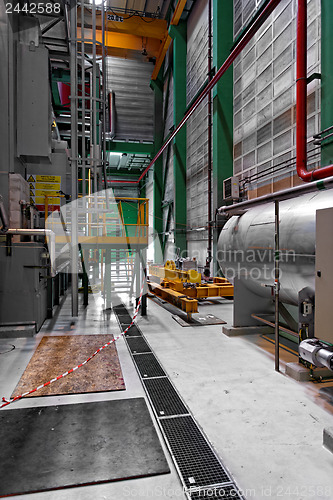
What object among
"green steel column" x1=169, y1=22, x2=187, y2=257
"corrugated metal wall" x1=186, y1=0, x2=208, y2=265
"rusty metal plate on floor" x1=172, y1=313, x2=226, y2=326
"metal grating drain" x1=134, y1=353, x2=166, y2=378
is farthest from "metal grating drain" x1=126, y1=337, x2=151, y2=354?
"green steel column" x1=169, y1=22, x2=187, y2=257

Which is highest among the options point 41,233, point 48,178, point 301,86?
point 301,86

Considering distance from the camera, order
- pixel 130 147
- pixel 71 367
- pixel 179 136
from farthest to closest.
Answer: pixel 130 147 < pixel 179 136 < pixel 71 367

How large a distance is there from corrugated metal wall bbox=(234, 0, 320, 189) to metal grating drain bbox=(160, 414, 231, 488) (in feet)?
18.3

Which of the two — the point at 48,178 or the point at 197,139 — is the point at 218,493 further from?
the point at 197,139

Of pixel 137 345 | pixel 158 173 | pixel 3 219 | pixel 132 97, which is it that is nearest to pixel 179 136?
pixel 158 173

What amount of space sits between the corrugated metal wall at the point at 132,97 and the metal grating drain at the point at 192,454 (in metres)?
16.1

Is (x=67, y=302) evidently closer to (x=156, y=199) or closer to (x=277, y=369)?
(x=277, y=369)

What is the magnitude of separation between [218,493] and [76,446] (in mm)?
1041

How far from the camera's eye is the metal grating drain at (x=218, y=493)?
5.98 feet

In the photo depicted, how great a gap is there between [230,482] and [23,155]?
6403 millimetres

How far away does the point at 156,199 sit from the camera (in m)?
18.4

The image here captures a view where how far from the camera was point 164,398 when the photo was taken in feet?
9.78

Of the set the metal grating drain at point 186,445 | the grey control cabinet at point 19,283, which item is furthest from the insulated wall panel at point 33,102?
the metal grating drain at point 186,445

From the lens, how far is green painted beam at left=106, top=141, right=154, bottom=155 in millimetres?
16703
